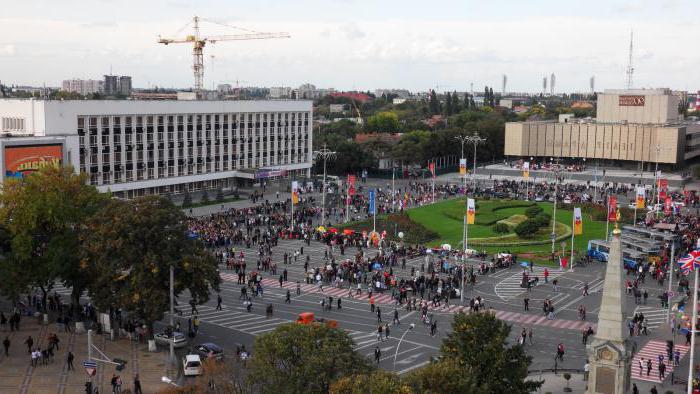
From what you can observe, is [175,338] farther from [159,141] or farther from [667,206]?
[159,141]

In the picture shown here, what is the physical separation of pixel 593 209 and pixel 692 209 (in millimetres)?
13983

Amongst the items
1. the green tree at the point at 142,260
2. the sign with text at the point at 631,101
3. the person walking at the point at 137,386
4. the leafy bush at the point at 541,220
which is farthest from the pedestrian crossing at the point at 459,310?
the sign with text at the point at 631,101

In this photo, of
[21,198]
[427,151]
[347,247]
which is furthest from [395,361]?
[427,151]

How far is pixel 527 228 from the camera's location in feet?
238

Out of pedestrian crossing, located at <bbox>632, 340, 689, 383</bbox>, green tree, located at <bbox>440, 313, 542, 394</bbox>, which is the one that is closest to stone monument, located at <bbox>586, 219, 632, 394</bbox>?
green tree, located at <bbox>440, 313, 542, 394</bbox>

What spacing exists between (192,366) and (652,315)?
1187 inches

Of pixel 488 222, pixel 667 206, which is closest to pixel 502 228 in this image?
pixel 488 222

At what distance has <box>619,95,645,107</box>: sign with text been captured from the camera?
142462mm

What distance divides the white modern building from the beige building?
46536 mm

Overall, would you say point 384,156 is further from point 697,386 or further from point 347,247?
point 697,386

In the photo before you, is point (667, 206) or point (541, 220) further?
point (667, 206)

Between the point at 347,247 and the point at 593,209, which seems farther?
the point at 593,209

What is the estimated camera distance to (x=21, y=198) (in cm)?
4550

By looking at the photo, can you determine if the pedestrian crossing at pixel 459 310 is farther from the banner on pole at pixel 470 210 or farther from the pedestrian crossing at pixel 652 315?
the banner on pole at pixel 470 210
